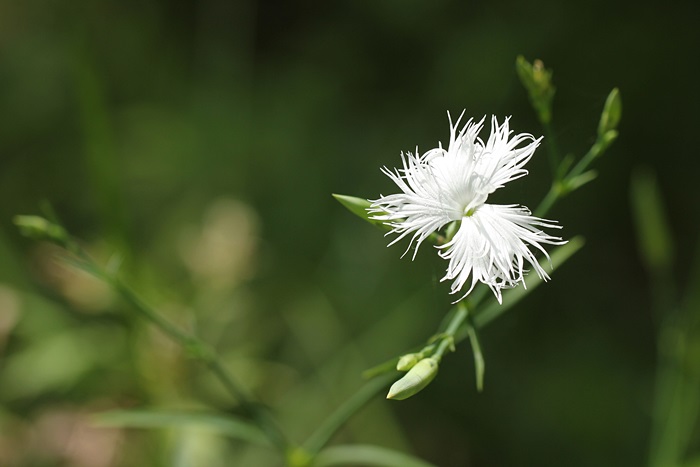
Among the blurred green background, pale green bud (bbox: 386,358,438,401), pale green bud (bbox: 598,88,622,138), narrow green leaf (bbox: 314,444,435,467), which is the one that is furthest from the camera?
the blurred green background

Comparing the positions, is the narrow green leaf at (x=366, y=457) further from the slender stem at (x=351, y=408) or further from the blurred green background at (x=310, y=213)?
the blurred green background at (x=310, y=213)

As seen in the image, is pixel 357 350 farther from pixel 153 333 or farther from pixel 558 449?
pixel 558 449

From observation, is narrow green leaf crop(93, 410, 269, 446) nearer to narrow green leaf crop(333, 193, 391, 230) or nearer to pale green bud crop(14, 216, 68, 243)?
pale green bud crop(14, 216, 68, 243)

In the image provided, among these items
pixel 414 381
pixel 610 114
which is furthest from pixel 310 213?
pixel 414 381

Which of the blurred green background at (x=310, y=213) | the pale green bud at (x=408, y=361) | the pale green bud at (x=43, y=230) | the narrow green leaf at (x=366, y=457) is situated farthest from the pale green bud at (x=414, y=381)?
the blurred green background at (x=310, y=213)

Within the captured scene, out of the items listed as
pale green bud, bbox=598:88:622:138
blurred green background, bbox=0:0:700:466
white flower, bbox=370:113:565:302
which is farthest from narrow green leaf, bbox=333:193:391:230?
blurred green background, bbox=0:0:700:466
